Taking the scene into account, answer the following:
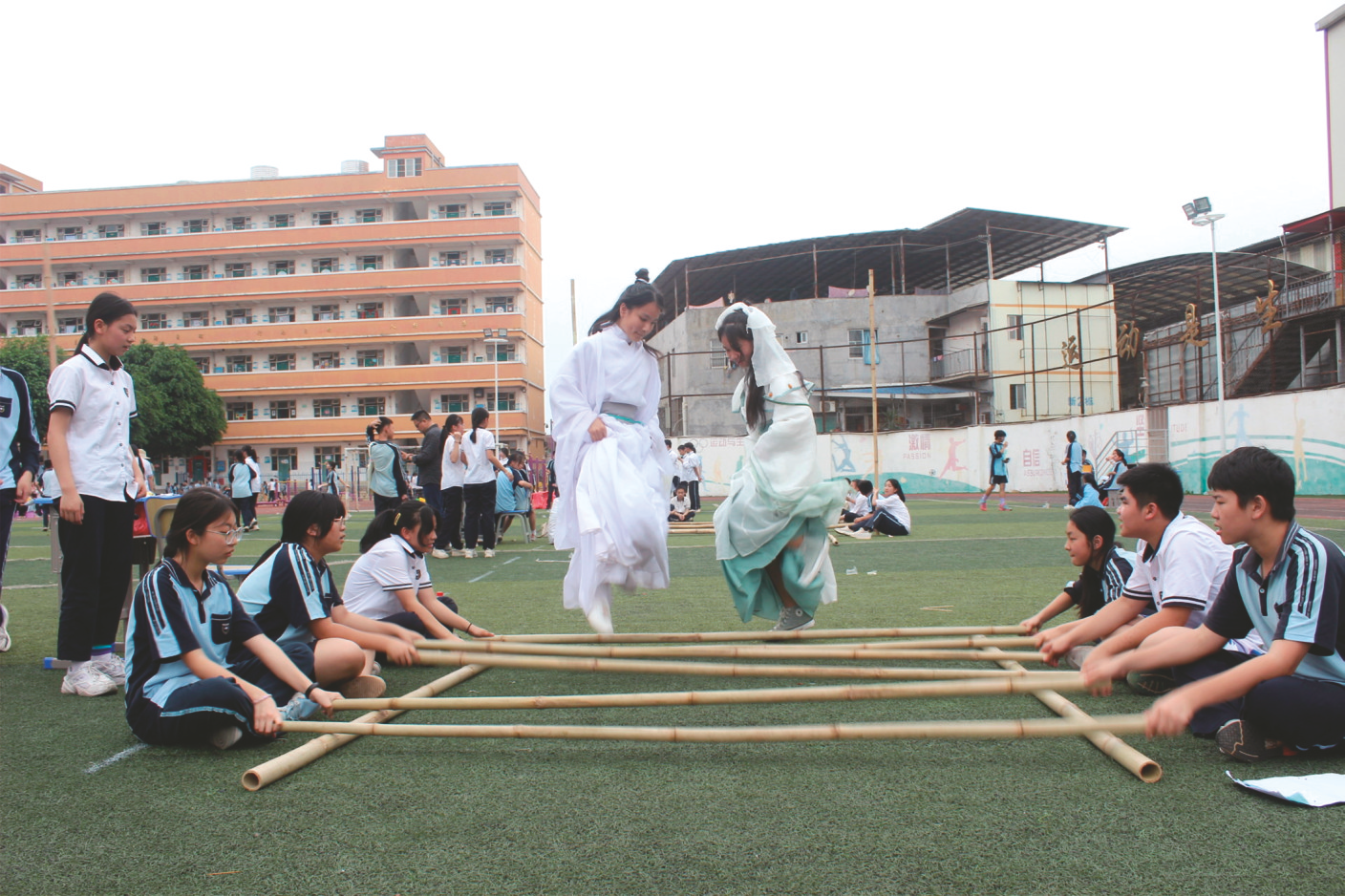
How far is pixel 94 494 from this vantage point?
4.14 metres

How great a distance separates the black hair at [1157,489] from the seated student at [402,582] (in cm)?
306

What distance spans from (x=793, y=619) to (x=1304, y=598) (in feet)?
8.92

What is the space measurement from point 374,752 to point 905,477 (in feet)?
87.5

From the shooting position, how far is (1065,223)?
99.7 ft

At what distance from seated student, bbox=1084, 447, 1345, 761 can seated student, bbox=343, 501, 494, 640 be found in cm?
326

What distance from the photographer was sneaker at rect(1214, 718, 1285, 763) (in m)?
2.62

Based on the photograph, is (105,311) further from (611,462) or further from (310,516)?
(611,462)

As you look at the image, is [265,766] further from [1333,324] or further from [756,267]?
[756,267]

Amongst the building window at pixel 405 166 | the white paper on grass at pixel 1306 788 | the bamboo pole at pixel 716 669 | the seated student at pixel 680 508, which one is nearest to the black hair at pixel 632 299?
the bamboo pole at pixel 716 669

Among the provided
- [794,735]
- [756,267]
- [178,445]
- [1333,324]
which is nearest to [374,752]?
[794,735]

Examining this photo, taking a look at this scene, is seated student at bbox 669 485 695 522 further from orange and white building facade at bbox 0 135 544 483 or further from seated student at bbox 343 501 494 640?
orange and white building facade at bbox 0 135 544 483

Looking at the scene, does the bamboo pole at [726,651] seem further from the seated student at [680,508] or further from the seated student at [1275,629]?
the seated student at [680,508]

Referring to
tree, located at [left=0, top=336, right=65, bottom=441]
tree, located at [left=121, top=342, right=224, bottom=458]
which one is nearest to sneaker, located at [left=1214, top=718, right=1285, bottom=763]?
tree, located at [left=0, top=336, right=65, bottom=441]

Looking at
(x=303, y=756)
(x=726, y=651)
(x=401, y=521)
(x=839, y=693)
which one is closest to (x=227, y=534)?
(x=303, y=756)
